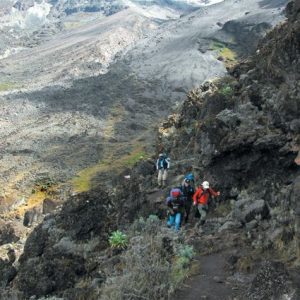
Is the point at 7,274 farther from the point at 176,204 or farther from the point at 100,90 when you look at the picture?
the point at 100,90

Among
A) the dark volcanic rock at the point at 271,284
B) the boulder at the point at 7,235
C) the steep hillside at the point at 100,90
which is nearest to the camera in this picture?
the dark volcanic rock at the point at 271,284

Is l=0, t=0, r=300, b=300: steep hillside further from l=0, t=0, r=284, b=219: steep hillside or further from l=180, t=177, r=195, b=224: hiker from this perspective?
l=0, t=0, r=284, b=219: steep hillside

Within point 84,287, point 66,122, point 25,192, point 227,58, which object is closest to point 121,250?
point 84,287

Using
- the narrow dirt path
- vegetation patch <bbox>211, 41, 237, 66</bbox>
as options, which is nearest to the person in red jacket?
the narrow dirt path

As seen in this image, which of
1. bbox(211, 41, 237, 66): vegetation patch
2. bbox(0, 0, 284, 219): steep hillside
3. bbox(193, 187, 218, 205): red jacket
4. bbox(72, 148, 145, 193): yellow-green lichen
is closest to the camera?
bbox(193, 187, 218, 205): red jacket

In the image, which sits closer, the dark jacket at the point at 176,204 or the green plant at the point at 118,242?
the green plant at the point at 118,242

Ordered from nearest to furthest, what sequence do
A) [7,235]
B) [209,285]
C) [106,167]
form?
[209,285] → [7,235] → [106,167]

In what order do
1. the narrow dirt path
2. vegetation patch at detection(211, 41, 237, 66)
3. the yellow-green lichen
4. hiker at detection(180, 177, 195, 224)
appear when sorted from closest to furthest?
the narrow dirt path
hiker at detection(180, 177, 195, 224)
the yellow-green lichen
vegetation patch at detection(211, 41, 237, 66)

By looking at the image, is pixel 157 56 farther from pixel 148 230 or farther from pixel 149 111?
pixel 148 230

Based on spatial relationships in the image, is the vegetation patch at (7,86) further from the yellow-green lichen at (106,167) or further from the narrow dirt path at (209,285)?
the narrow dirt path at (209,285)

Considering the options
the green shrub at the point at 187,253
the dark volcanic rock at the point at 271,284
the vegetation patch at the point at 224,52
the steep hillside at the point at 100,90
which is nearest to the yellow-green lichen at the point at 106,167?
the steep hillside at the point at 100,90

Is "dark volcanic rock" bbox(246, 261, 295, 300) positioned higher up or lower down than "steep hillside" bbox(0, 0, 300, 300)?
higher up

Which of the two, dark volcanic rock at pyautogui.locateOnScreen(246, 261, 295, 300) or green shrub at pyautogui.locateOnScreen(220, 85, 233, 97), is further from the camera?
green shrub at pyautogui.locateOnScreen(220, 85, 233, 97)

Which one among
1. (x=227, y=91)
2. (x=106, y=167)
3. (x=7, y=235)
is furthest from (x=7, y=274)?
(x=106, y=167)
